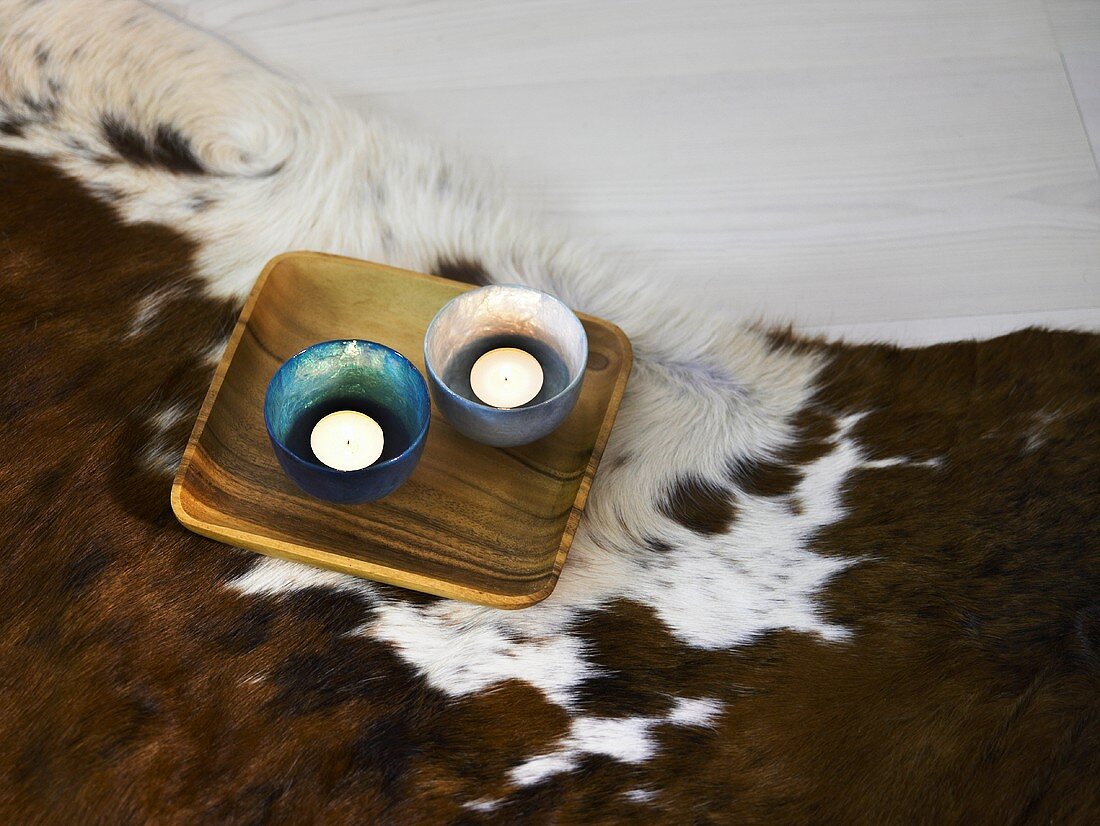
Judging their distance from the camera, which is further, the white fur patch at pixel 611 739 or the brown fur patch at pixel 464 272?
the brown fur patch at pixel 464 272

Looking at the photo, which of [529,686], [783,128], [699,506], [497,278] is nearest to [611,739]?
[529,686]

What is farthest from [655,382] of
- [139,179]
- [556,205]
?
[139,179]

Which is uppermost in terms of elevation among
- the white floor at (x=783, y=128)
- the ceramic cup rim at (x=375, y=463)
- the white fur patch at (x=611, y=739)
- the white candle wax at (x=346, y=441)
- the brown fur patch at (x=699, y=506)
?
the white floor at (x=783, y=128)

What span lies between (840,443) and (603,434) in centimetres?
17

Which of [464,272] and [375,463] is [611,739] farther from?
[464,272]

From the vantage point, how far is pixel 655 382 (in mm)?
732

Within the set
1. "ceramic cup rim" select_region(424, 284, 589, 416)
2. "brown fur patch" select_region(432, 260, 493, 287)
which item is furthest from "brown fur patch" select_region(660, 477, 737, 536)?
"brown fur patch" select_region(432, 260, 493, 287)

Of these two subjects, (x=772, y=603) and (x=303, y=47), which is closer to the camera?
(x=772, y=603)

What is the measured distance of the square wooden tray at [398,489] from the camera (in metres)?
0.61

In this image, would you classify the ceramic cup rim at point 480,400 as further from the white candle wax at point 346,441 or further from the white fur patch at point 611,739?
the white fur patch at point 611,739

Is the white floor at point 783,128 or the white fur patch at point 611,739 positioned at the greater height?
the white floor at point 783,128

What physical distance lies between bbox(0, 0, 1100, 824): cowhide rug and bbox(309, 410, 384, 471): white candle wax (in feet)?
0.26

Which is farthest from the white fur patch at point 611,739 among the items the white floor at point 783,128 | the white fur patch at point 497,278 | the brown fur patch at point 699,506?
the white floor at point 783,128

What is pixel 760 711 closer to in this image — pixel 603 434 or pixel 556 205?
pixel 603 434
